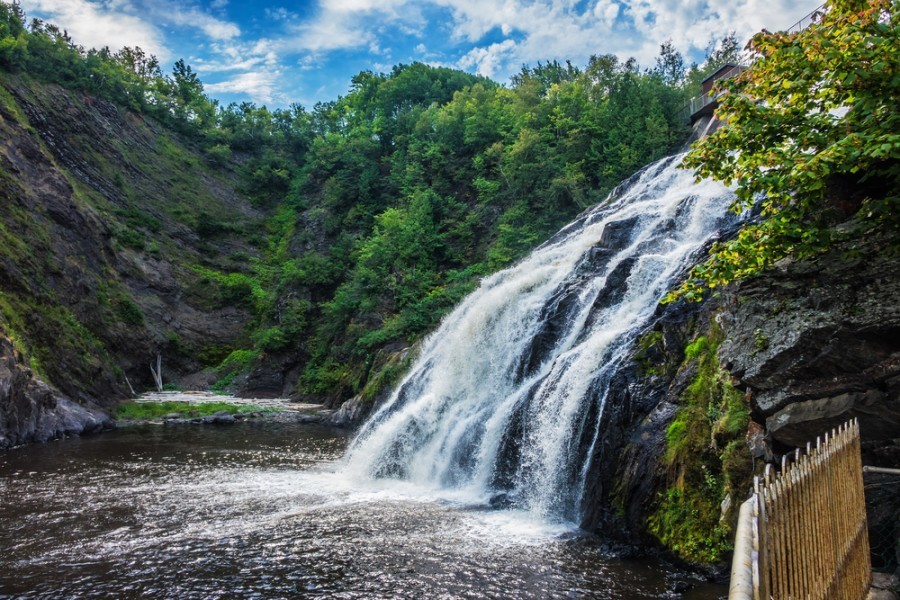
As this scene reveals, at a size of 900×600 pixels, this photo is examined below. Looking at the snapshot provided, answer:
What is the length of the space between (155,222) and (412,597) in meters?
43.7

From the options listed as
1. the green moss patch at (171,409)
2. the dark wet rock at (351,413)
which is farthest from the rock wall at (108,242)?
the dark wet rock at (351,413)

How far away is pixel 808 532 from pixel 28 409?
2355cm

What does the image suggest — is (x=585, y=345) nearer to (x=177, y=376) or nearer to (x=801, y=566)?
(x=801, y=566)

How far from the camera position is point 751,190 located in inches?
265

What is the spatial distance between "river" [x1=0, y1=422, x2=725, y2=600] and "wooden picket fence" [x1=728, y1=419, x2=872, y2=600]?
3945 mm

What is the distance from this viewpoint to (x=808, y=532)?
10.2 feet

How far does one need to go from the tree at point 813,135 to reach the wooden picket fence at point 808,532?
2881 mm

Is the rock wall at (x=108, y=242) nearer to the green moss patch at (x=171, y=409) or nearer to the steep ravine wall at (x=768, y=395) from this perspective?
the green moss patch at (x=171, y=409)

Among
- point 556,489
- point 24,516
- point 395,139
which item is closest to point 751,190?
point 556,489

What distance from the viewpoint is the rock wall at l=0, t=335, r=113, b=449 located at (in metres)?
17.9

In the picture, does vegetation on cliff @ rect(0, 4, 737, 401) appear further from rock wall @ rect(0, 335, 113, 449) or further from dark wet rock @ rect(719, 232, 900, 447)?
dark wet rock @ rect(719, 232, 900, 447)

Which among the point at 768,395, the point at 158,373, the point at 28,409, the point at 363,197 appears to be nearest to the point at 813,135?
the point at 768,395

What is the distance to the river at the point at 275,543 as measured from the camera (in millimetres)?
7988

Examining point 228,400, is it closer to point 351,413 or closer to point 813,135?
point 351,413
